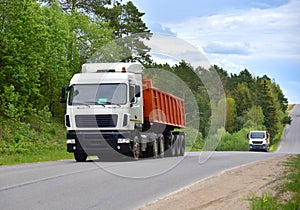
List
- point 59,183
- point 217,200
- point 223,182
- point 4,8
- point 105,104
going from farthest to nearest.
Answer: point 4,8, point 105,104, point 223,182, point 59,183, point 217,200

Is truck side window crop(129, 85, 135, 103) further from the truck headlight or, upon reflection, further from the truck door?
the truck headlight

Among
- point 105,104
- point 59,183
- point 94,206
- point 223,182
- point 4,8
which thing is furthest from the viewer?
point 4,8

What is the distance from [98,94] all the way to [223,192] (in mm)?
10331

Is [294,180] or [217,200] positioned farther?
[294,180]

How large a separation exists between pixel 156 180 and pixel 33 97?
26081 mm

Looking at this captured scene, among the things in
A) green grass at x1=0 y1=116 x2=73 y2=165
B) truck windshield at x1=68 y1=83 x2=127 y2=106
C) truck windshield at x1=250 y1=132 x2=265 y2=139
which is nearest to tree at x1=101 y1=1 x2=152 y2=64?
truck windshield at x1=250 y1=132 x2=265 y2=139

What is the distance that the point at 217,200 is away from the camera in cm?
1127

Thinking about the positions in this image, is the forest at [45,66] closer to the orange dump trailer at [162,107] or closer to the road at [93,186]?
the orange dump trailer at [162,107]

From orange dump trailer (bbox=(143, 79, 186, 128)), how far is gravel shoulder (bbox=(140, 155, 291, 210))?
24.2 feet

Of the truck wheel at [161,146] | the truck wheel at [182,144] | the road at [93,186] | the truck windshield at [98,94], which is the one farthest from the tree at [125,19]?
the road at [93,186]

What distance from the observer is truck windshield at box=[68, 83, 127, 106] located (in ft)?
72.2

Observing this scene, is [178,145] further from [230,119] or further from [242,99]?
[242,99]

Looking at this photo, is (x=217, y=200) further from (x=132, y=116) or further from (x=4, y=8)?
(x=4, y=8)

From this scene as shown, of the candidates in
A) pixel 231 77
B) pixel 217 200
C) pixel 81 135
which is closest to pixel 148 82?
pixel 81 135
